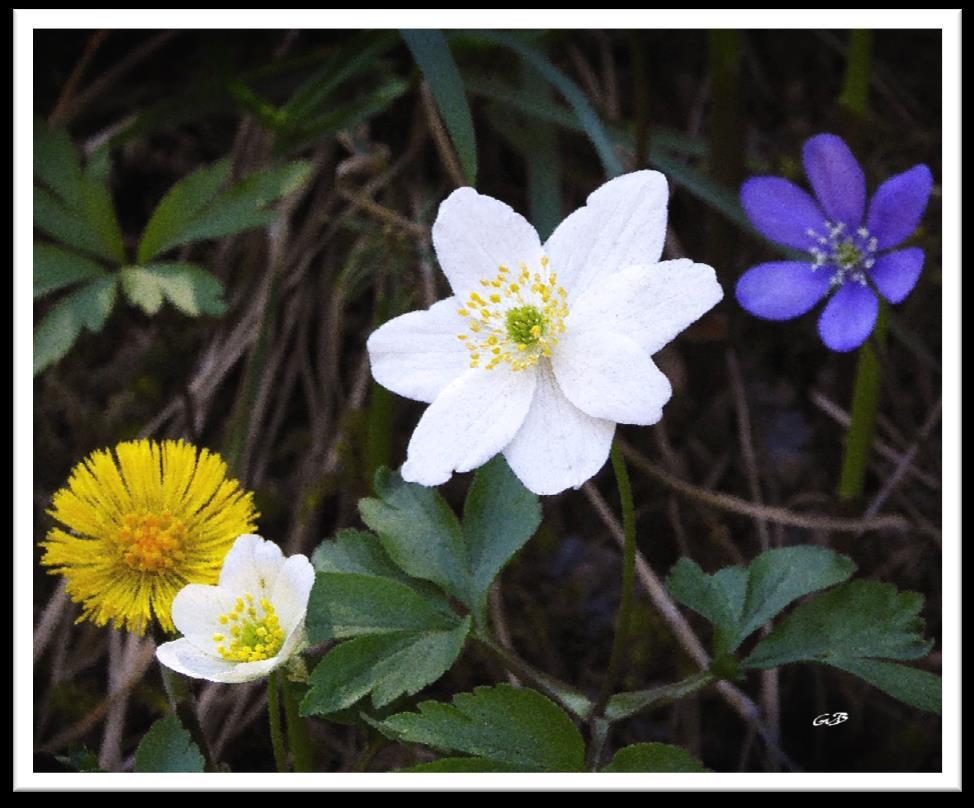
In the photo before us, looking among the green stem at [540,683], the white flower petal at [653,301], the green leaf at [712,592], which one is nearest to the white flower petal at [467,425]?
the white flower petal at [653,301]

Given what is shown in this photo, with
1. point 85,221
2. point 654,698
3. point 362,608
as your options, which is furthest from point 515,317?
point 85,221

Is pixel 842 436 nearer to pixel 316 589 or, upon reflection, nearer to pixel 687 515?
pixel 687 515

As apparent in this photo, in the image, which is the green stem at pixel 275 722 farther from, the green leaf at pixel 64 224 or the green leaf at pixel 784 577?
the green leaf at pixel 64 224

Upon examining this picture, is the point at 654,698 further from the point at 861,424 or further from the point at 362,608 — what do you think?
the point at 861,424

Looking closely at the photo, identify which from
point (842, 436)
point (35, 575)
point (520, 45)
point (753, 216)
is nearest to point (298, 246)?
point (520, 45)

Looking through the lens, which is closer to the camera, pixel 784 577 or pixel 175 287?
pixel 784 577
